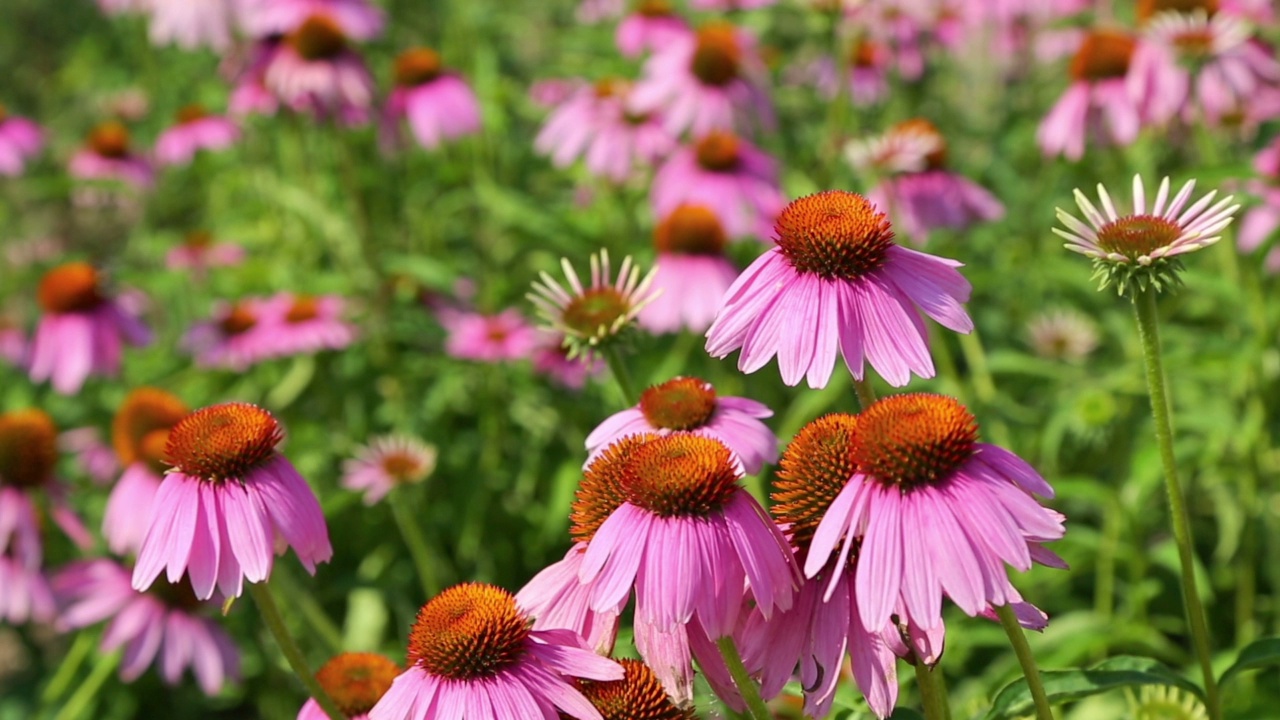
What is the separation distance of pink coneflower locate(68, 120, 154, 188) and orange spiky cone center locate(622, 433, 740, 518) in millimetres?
3315

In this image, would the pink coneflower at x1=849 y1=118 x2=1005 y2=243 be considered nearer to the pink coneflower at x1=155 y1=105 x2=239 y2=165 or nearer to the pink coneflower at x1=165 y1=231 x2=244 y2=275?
the pink coneflower at x1=165 y1=231 x2=244 y2=275

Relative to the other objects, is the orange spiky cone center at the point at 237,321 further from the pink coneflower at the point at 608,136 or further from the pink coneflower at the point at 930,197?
the pink coneflower at the point at 930,197

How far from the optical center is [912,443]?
3.01 ft

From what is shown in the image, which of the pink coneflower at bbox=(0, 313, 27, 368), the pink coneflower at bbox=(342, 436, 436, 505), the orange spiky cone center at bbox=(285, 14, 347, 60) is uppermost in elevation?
the orange spiky cone center at bbox=(285, 14, 347, 60)

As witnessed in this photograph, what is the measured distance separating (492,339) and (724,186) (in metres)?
0.60

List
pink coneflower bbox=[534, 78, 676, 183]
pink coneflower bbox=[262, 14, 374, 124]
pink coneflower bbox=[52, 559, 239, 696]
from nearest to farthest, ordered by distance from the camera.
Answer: pink coneflower bbox=[52, 559, 239, 696] → pink coneflower bbox=[534, 78, 676, 183] → pink coneflower bbox=[262, 14, 374, 124]

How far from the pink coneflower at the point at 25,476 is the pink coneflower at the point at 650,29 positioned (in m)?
1.67

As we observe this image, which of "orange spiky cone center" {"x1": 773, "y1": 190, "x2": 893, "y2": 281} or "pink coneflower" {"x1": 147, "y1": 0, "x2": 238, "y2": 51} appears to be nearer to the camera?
"orange spiky cone center" {"x1": 773, "y1": 190, "x2": 893, "y2": 281}

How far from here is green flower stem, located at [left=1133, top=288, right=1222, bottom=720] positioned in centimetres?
109

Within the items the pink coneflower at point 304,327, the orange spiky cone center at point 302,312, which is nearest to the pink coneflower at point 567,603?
the pink coneflower at point 304,327

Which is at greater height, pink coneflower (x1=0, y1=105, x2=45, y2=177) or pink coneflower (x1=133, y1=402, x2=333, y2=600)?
pink coneflower (x1=133, y1=402, x2=333, y2=600)

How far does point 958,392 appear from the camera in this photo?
8.16 feet

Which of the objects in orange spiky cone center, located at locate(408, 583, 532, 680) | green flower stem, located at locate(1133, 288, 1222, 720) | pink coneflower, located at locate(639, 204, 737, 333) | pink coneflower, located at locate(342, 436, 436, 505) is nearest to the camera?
orange spiky cone center, located at locate(408, 583, 532, 680)

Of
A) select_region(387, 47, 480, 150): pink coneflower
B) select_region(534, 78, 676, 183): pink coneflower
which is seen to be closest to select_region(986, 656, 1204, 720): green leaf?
select_region(534, 78, 676, 183): pink coneflower
